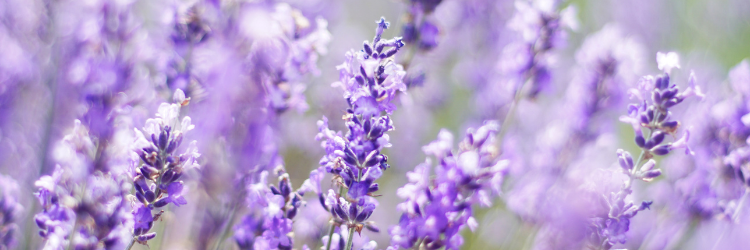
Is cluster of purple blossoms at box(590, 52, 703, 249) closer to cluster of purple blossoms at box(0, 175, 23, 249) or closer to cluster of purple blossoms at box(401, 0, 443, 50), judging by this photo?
Answer: cluster of purple blossoms at box(401, 0, 443, 50)

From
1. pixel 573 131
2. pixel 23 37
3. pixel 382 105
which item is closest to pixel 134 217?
pixel 382 105

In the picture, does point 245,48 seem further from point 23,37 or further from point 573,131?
point 573,131

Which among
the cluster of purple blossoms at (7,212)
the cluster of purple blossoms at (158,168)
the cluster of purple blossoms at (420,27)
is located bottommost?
the cluster of purple blossoms at (158,168)

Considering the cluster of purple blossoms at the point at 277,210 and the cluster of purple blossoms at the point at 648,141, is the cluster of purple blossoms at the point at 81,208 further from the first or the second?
the cluster of purple blossoms at the point at 648,141

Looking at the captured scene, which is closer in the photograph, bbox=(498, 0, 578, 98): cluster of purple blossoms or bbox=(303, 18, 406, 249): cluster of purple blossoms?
bbox=(303, 18, 406, 249): cluster of purple blossoms

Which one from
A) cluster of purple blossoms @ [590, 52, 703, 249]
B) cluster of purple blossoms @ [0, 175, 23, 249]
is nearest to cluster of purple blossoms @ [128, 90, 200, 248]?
cluster of purple blossoms @ [0, 175, 23, 249]

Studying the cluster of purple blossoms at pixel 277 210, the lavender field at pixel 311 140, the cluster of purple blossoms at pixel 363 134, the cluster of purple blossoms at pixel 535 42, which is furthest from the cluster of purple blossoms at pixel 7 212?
the cluster of purple blossoms at pixel 535 42
